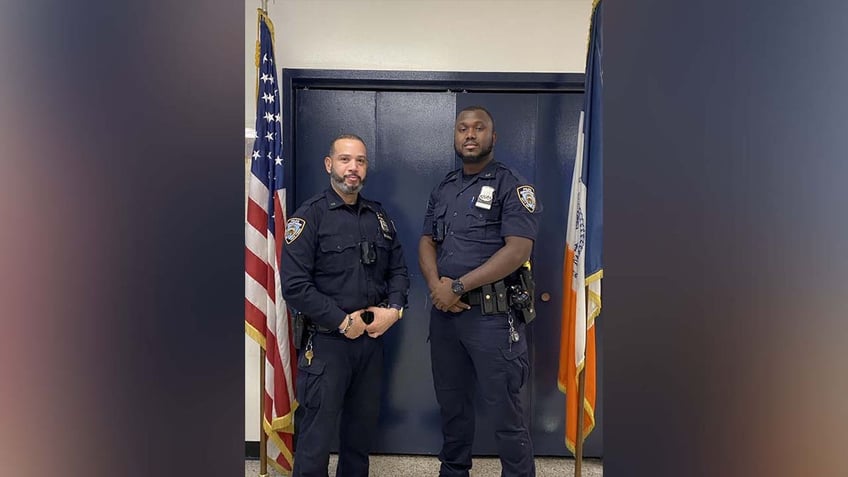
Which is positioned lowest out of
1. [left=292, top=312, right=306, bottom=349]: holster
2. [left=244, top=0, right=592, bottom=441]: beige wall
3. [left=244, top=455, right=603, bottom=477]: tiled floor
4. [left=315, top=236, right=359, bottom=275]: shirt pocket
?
[left=244, top=455, right=603, bottom=477]: tiled floor

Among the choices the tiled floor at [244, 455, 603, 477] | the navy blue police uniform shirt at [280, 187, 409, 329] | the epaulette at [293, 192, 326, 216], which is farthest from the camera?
the tiled floor at [244, 455, 603, 477]

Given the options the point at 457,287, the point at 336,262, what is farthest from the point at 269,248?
the point at 457,287

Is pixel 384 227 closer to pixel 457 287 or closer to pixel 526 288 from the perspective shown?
pixel 457 287

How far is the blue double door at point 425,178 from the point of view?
2061mm

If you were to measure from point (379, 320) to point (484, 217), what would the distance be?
0.54 metres

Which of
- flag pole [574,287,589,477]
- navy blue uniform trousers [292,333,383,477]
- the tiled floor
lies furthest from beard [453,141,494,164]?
the tiled floor

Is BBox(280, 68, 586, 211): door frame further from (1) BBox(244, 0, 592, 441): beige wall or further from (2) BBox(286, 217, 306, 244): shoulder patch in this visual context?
(2) BBox(286, 217, 306, 244): shoulder patch

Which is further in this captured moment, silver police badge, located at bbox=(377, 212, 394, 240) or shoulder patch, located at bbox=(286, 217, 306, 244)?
silver police badge, located at bbox=(377, 212, 394, 240)

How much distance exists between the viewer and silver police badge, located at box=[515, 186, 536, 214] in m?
1.66

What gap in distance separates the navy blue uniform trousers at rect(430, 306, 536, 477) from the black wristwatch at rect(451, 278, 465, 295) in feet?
0.31

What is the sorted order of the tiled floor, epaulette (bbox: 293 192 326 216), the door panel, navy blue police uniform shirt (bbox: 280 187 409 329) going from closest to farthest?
navy blue police uniform shirt (bbox: 280 187 409 329)
epaulette (bbox: 293 192 326 216)
the tiled floor
the door panel
